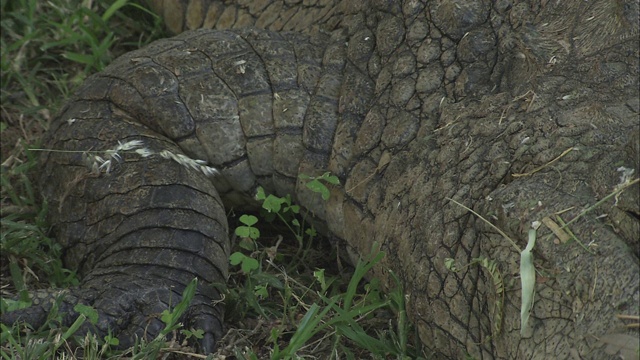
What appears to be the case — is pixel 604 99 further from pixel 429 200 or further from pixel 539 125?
pixel 429 200

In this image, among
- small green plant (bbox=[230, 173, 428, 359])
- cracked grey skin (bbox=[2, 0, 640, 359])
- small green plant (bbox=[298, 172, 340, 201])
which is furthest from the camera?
small green plant (bbox=[298, 172, 340, 201])

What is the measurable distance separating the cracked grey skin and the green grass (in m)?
0.08

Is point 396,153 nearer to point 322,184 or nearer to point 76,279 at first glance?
point 322,184

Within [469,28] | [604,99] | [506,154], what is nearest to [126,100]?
[469,28]

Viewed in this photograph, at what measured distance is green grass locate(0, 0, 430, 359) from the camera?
2891mm

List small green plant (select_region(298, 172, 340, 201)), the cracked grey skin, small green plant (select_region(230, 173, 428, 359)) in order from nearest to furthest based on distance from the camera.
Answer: the cracked grey skin
small green plant (select_region(230, 173, 428, 359))
small green plant (select_region(298, 172, 340, 201))

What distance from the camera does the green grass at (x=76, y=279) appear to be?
2.89 meters

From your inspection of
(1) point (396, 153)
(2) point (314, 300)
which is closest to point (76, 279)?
(2) point (314, 300)

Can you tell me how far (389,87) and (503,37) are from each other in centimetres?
39

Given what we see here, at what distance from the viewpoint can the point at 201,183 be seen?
331cm

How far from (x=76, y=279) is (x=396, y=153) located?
45.7 inches

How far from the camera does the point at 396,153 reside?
3.01 meters

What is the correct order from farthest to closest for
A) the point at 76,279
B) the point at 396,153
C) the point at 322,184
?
the point at 76,279
the point at 322,184
the point at 396,153

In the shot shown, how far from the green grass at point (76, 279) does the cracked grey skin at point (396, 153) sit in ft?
0.28
